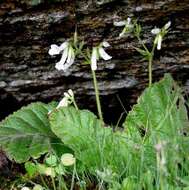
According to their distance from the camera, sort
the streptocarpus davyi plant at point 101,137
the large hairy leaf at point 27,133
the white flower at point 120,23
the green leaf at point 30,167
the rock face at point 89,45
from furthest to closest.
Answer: the rock face at point 89,45 < the white flower at point 120,23 < the large hairy leaf at point 27,133 < the green leaf at point 30,167 < the streptocarpus davyi plant at point 101,137

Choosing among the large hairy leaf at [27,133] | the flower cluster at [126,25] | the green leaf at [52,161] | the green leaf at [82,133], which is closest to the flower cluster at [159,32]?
the flower cluster at [126,25]

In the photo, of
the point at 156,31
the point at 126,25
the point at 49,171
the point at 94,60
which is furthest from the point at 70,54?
the point at 49,171

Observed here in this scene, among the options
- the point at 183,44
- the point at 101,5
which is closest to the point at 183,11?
the point at 183,44

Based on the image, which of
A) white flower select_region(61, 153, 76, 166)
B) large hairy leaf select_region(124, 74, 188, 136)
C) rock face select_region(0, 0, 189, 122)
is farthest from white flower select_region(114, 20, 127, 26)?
white flower select_region(61, 153, 76, 166)

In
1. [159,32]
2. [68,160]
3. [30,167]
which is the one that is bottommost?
[30,167]

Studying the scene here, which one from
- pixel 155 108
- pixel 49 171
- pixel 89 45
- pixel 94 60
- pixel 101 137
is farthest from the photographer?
pixel 89 45

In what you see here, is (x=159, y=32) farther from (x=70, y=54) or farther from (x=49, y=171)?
(x=49, y=171)

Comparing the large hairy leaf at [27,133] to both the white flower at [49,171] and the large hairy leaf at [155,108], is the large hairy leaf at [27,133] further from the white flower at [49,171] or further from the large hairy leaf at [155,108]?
the large hairy leaf at [155,108]
